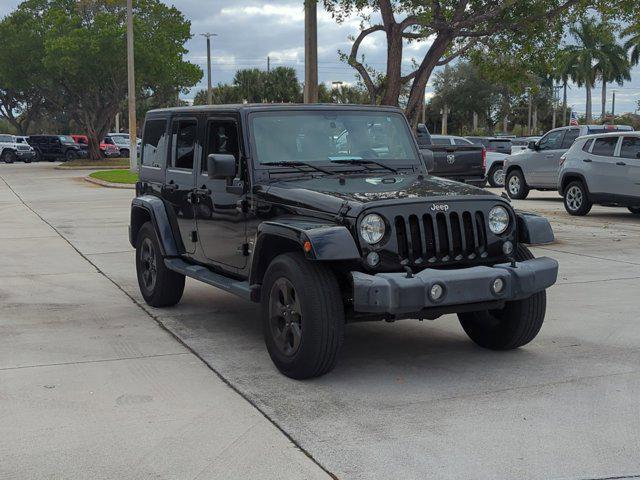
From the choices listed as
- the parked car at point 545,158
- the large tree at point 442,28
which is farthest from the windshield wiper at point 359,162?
the parked car at point 545,158

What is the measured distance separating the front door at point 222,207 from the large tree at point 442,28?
26.6 feet

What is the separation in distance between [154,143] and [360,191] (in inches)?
126

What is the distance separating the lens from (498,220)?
601 cm

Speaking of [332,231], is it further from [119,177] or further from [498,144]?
[119,177]

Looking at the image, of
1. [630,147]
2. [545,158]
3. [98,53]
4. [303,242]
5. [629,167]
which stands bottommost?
[303,242]

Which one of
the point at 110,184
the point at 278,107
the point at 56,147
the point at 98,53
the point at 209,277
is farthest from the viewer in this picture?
the point at 56,147

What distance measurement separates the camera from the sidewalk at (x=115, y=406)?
4387mm

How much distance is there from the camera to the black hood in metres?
5.73

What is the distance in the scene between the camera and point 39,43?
44.7 meters

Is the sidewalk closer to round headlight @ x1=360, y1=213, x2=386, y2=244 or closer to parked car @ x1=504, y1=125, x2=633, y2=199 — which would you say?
round headlight @ x1=360, y1=213, x2=386, y2=244

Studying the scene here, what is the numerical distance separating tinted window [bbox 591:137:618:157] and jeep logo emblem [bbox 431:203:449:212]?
38.7 ft

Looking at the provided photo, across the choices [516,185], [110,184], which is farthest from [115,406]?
[110,184]

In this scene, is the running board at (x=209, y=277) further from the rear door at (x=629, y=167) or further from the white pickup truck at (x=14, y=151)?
the white pickup truck at (x=14, y=151)

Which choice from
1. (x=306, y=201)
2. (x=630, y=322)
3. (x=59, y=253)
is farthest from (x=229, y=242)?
(x=59, y=253)
